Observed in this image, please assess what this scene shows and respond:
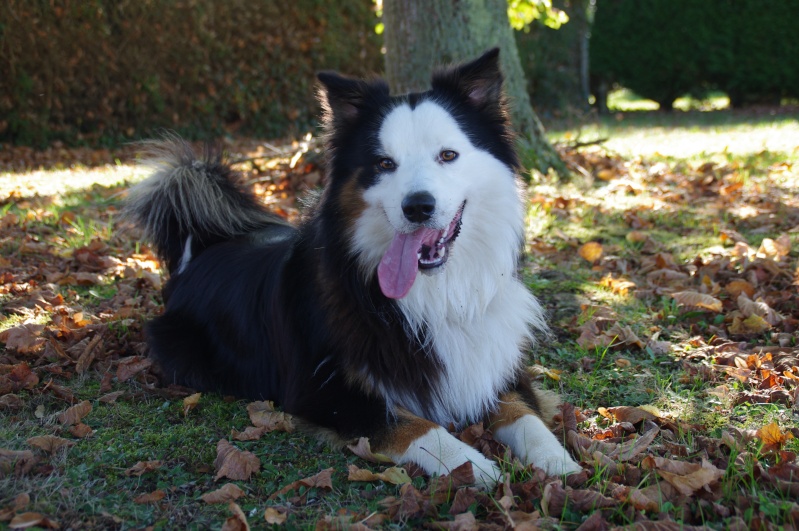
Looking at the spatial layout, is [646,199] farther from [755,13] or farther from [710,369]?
[755,13]

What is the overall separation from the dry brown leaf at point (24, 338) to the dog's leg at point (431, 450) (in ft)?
6.93

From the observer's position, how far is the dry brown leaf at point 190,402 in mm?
3281

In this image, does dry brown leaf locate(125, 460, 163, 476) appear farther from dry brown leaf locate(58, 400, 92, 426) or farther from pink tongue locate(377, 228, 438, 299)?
pink tongue locate(377, 228, 438, 299)

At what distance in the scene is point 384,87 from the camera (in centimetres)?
321

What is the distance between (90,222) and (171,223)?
241cm

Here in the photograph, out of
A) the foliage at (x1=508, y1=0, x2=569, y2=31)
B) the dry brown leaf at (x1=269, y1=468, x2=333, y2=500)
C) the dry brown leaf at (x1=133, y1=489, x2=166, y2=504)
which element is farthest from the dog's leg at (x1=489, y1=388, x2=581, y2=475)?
the foliage at (x1=508, y1=0, x2=569, y2=31)

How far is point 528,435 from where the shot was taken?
2.79 meters

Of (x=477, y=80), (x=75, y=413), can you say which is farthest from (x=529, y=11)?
(x=75, y=413)

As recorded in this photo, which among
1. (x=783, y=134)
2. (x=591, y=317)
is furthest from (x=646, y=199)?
(x=783, y=134)

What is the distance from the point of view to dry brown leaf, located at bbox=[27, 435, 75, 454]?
2818 mm

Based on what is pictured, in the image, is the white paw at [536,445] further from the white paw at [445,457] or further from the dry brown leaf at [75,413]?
the dry brown leaf at [75,413]

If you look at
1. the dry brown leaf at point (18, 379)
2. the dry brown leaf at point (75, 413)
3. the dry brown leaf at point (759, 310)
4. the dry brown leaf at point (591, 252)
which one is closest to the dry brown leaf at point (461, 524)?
the dry brown leaf at point (75, 413)

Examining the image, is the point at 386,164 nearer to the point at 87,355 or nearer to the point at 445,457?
the point at 445,457

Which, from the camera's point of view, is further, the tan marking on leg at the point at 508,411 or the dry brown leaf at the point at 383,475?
the tan marking on leg at the point at 508,411
